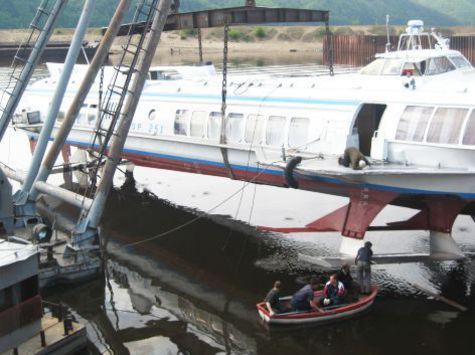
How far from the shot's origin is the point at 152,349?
15695 mm

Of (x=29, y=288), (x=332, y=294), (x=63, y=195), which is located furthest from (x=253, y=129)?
(x=29, y=288)

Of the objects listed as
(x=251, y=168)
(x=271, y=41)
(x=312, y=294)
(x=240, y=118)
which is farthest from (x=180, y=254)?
(x=271, y=41)

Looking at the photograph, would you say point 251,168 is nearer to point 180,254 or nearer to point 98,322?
point 180,254

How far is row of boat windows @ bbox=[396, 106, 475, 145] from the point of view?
57.7 feet

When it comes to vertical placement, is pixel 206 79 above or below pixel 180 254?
above

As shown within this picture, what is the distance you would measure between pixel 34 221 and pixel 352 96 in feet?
36.8

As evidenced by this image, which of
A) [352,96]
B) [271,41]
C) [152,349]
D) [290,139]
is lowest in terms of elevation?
[152,349]

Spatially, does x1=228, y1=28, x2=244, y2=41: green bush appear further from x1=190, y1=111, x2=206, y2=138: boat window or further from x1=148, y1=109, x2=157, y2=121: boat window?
x1=190, y1=111, x2=206, y2=138: boat window

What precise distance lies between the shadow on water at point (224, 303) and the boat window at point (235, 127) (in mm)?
3681

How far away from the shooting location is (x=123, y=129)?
19.0 metres

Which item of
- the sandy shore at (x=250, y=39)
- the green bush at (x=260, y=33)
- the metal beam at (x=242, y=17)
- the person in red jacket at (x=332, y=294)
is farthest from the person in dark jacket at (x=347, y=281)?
the green bush at (x=260, y=33)

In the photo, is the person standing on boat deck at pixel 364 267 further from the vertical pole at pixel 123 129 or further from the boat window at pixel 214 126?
the boat window at pixel 214 126

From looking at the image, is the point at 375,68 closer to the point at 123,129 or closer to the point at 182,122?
the point at 182,122

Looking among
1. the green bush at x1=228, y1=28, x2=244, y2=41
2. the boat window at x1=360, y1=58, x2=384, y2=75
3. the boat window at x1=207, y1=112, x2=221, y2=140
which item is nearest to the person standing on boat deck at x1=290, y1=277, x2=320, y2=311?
the boat window at x1=207, y1=112, x2=221, y2=140
